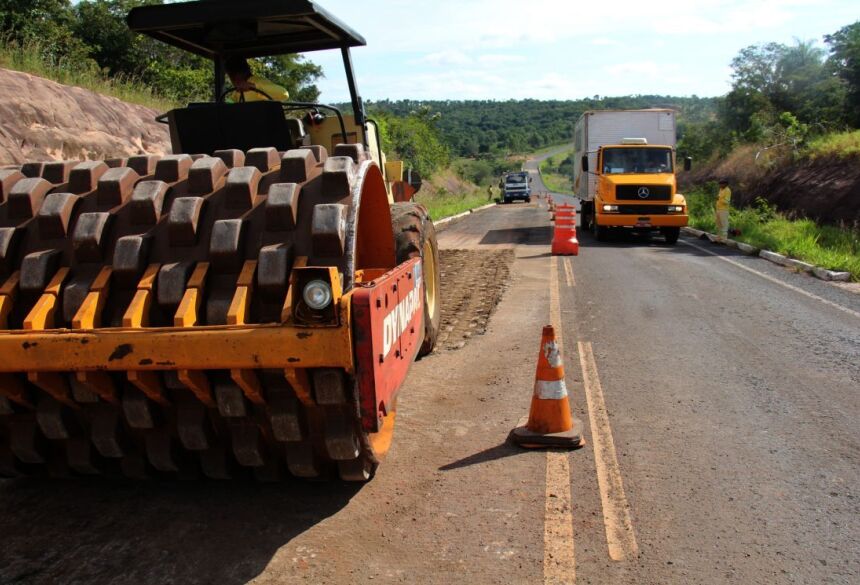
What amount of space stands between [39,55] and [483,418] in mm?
14227

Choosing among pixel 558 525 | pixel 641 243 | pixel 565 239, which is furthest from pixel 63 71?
pixel 558 525

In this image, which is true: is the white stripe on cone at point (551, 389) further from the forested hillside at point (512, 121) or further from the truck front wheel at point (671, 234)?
the forested hillside at point (512, 121)

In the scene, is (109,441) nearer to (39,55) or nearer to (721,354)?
(721,354)

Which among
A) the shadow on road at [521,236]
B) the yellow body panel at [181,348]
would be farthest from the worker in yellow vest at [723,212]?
the yellow body panel at [181,348]

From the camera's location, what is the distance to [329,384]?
3107mm

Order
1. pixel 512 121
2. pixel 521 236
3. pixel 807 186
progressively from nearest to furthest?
pixel 521 236
pixel 807 186
pixel 512 121

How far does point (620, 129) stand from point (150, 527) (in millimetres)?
18800

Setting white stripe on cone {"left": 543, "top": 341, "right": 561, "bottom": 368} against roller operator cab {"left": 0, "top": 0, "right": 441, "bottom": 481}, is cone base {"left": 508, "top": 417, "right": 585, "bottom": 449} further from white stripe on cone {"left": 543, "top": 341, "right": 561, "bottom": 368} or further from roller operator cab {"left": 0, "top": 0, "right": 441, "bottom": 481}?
roller operator cab {"left": 0, "top": 0, "right": 441, "bottom": 481}

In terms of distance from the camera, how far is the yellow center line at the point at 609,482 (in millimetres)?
3479

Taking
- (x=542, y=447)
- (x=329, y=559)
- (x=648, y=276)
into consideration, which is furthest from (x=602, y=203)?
(x=329, y=559)

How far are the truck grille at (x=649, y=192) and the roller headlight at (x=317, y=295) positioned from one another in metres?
16.2

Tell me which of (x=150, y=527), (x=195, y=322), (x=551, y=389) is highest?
(x=195, y=322)

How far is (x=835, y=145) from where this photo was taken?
22109 millimetres

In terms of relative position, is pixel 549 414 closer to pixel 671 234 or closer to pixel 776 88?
pixel 671 234
